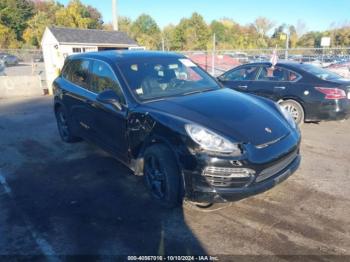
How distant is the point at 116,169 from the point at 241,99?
7.27 feet

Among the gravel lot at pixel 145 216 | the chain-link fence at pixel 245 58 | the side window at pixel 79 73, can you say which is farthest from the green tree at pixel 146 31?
the gravel lot at pixel 145 216

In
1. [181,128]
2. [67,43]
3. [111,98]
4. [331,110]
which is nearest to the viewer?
[181,128]

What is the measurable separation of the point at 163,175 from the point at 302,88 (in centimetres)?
446

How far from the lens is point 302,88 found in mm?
6578

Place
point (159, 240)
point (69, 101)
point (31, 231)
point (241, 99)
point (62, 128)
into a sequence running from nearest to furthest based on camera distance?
point (159, 240) → point (31, 231) → point (241, 99) → point (69, 101) → point (62, 128)

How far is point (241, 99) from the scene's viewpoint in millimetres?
3979

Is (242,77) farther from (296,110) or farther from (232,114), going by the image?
(232,114)

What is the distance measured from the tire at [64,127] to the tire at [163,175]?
270cm

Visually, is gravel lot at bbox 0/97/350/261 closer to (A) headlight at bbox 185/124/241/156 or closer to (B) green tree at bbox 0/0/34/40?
(A) headlight at bbox 185/124/241/156

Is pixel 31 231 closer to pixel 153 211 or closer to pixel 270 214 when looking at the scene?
pixel 153 211

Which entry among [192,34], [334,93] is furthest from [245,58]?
[192,34]

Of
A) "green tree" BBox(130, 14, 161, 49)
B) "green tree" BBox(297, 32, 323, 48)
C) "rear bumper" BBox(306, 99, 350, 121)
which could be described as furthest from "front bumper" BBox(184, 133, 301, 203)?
"green tree" BBox(297, 32, 323, 48)

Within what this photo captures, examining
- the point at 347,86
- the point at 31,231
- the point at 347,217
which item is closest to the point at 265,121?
the point at 347,217

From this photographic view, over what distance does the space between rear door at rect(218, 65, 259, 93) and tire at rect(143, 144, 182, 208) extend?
4.41 meters
